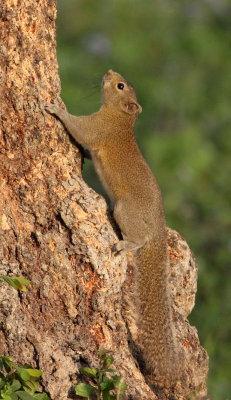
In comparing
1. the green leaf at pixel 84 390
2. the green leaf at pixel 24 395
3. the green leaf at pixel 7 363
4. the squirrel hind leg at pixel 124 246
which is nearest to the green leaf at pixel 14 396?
the green leaf at pixel 24 395

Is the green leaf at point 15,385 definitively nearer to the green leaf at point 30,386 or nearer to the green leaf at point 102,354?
the green leaf at point 30,386

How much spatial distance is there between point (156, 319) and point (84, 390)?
2.94 ft

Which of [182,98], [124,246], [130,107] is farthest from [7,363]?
[182,98]

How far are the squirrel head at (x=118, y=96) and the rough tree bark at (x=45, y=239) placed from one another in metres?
1.61

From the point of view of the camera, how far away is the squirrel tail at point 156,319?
4.46m

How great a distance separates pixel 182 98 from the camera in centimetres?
1338

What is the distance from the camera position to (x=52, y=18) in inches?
171

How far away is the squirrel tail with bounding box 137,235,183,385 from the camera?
14.6 feet

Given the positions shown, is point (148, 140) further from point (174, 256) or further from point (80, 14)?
point (174, 256)

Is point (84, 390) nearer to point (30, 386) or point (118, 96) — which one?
point (30, 386)

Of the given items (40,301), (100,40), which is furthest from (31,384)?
(100,40)

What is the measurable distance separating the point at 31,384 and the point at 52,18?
1.98 m

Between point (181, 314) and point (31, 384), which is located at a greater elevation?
point (181, 314)

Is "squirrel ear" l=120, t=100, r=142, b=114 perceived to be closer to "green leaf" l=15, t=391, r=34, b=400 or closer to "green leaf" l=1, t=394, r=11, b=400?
"green leaf" l=15, t=391, r=34, b=400
